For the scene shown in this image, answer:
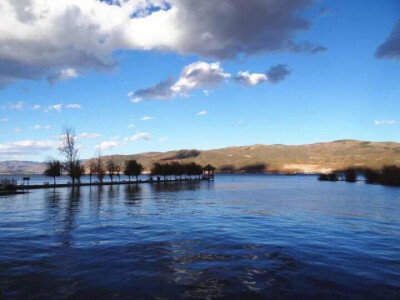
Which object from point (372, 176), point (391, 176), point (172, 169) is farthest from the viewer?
point (172, 169)

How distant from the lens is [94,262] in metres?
14.3

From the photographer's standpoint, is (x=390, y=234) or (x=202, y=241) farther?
(x=390, y=234)

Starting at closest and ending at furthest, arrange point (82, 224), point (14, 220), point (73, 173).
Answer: point (82, 224) < point (14, 220) < point (73, 173)

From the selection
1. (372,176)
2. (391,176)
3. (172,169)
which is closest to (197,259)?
(391,176)

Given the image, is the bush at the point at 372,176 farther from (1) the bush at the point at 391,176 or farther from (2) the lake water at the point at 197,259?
(2) the lake water at the point at 197,259

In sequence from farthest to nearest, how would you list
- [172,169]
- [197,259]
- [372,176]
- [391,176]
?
[172,169] < [372,176] < [391,176] < [197,259]

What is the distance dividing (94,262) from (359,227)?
811 inches

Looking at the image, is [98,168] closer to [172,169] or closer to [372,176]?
[172,169]

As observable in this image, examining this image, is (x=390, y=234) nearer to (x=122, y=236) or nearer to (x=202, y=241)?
(x=202, y=241)

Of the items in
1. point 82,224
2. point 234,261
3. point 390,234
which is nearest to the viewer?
point 234,261

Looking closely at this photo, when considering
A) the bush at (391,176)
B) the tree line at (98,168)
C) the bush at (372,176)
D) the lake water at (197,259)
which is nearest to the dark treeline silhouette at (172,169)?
the tree line at (98,168)

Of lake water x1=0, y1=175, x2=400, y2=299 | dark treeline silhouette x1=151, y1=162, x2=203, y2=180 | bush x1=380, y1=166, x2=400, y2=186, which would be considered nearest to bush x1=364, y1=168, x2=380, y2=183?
bush x1=380, y1=166, x2=400, y2=186

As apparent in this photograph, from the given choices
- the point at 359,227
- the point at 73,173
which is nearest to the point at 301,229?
the point at 359,227

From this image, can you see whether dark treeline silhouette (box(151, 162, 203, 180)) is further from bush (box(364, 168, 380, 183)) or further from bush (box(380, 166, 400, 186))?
bush (box(380, 166, 400, 186))
